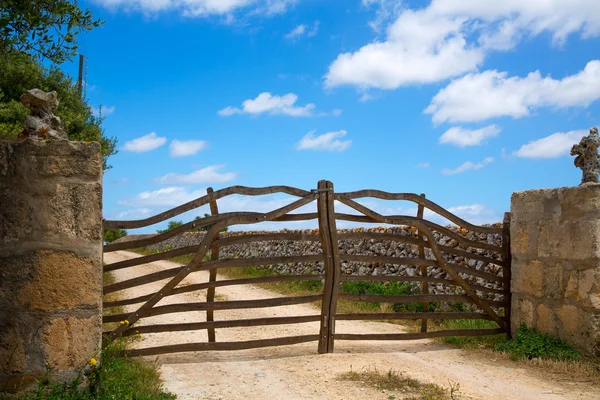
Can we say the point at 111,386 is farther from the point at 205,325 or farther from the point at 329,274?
the point at 329,274

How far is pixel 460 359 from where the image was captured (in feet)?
22.3

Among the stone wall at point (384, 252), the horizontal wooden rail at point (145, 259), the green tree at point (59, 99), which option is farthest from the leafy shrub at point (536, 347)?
the green tree at point (59, 99)

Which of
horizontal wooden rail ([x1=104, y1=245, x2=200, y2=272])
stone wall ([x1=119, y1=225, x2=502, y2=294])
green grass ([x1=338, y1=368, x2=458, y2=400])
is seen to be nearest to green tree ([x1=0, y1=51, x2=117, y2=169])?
stone wall ([x1=119, y1=225, x2=502, y2=294])

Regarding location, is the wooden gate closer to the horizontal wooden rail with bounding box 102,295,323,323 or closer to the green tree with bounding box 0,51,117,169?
the horizontal wooden rail with bounding box 102,295,323,323

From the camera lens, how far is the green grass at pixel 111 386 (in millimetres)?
4570

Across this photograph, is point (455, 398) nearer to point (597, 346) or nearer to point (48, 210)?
point (597, 346)

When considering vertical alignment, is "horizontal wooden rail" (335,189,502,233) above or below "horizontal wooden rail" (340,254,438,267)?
above

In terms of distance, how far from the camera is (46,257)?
181 inches

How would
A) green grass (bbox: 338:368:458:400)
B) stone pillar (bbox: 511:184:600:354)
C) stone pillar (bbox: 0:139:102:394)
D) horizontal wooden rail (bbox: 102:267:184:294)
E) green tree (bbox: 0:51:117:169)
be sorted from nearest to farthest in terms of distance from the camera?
stone pillar (bbox: 0:139:102:394) < green grass (bbox: 338:368:458:400) < horizontal wooden rail (bbox: 102:267:184:294) < stone pillar (bbox: 511:184:600:354) < green tree (bbox: 0:51:117:169)

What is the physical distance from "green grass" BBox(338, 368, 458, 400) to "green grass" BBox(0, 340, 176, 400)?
6.14 feet

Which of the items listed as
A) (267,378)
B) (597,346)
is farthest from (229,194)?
(597,346)

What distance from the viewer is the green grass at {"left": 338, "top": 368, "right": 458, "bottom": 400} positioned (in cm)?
508

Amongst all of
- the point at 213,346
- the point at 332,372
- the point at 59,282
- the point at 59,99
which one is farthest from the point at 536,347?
the point at 59,99

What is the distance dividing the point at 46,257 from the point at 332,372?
3075mm
